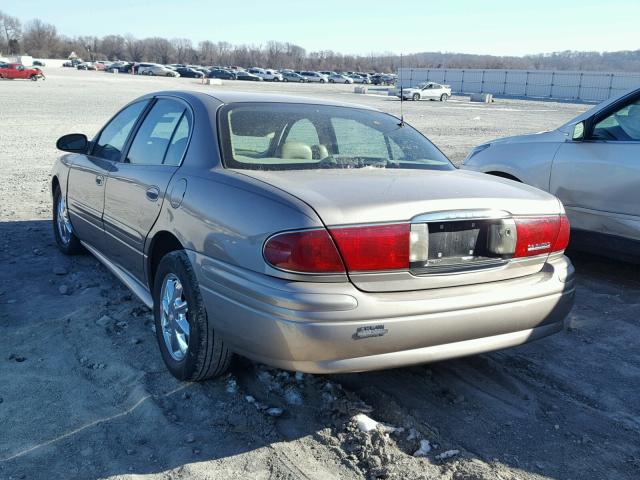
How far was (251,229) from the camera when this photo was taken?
2943mm

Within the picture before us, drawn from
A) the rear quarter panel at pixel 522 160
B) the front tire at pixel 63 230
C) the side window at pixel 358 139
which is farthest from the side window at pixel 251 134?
the rear quarter panel at pixel 522 160

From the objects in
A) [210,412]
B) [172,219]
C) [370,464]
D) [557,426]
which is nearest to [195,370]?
[210,412]

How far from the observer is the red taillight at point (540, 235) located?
327cm

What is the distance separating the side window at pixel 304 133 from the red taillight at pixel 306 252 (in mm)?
1252

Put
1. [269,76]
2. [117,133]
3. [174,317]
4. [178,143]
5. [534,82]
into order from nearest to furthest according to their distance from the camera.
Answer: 1. [174,317]
2. [178,143]
3. [117,133]
4. [534,82]
5. [269,76]

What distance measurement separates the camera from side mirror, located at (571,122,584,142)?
5676mm

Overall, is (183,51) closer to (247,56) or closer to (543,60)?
(247,56)

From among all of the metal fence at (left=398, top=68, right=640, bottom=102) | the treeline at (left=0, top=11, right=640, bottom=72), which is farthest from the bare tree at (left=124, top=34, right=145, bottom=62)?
the metal fence at (left=398, top=68, right=640, bottom=102)

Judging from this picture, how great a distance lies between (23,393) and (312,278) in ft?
5.90

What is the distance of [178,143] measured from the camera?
389 centimetres

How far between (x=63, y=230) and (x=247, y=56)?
542 feet

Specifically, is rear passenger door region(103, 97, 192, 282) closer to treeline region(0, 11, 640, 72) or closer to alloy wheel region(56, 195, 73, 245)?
alloy wheel region(56, 195, 73, 245)

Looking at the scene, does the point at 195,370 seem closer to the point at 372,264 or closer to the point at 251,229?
the point at 251,229

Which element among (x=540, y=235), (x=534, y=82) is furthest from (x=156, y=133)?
(x=534, y=82)
